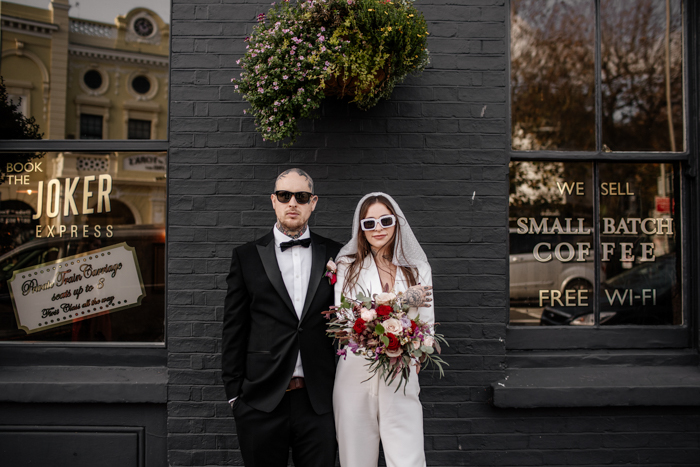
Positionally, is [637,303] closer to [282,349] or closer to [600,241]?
[600,241]

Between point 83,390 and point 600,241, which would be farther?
point 600,241

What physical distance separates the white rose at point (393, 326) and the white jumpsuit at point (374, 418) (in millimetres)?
336

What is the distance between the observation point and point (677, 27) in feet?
12.5

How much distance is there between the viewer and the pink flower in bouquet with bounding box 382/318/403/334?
7.52ft

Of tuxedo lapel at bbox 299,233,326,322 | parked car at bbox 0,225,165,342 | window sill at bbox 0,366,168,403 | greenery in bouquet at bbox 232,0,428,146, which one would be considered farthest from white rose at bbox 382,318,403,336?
parked car at bbox 0,225,165,342

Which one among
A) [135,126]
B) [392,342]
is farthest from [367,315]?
[135,126]

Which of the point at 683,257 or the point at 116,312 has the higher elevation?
the point at 683,257

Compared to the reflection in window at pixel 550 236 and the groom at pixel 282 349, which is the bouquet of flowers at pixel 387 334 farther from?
the reflection in window at pixel 550 236

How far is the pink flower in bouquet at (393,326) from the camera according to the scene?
2291 mm

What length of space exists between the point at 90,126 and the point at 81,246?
0.96 metres

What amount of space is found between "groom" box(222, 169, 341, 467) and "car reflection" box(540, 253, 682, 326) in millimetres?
2095

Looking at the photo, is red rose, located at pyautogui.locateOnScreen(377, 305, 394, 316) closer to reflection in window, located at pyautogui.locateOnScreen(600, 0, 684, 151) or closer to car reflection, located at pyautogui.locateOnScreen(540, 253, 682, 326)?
car reflection, located at pyautogui.locateOnScreen(540, 253, 682, 326)

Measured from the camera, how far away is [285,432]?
265 centimetres

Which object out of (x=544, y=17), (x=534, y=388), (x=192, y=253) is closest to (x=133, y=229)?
(x=192, y=253)
